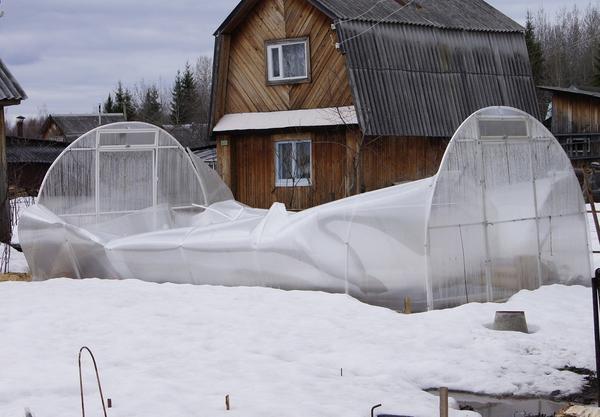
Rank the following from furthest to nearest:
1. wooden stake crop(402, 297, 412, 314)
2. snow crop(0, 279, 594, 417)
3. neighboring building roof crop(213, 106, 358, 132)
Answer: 1. neighboring building roof crop(213, 106, 358, 132)
2. wooden stake crop(402, 297, 412, 314)
3. snow crop(0, 279, 594, 417)

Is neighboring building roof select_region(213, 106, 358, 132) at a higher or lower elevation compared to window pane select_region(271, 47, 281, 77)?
lower

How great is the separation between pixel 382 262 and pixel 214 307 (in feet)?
8.17

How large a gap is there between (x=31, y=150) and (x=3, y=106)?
32.0 m

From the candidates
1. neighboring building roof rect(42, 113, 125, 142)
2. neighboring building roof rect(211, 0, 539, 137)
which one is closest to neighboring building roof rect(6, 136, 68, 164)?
neighboring building roof rect(42, 113, 125, 142)

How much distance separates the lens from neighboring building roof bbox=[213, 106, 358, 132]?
23062 millimetres

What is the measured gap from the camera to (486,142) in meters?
13.8

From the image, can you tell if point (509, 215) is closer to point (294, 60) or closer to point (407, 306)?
point (407, 306)

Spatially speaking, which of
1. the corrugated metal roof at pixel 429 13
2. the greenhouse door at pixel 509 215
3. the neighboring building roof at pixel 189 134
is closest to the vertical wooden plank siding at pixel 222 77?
the corrugated metal roof at pixel 429 13

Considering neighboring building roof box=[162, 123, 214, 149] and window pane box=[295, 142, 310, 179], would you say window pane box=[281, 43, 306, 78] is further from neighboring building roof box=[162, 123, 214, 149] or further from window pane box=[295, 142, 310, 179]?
neighboring building roof box=[162, 123, 214, 149]

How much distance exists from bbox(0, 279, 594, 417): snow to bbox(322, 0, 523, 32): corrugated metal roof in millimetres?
11509

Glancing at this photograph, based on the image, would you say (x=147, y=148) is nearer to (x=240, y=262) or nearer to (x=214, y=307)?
(x=240, y=262)

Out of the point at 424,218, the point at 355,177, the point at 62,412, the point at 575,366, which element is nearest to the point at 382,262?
the point at 424,218

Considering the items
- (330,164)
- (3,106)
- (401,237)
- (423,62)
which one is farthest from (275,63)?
(401,237)

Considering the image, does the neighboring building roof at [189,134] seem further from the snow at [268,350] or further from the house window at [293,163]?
the snow at [268,350]
